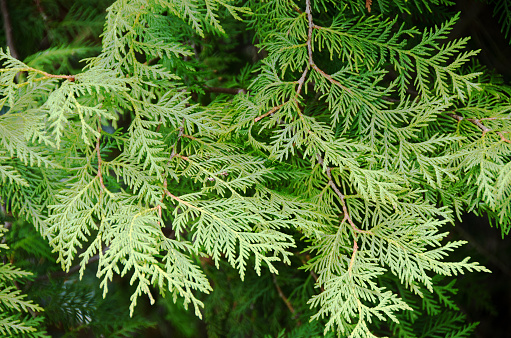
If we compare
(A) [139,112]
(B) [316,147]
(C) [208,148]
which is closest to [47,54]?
(A) [139,112]

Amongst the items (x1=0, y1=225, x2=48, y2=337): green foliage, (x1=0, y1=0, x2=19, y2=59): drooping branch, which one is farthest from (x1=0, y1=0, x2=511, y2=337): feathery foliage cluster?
(x1=0, y1=0, x2=19, y2=59): drooping branch

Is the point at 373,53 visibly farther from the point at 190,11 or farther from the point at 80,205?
the point at 80,205

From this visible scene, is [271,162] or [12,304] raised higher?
[271,162]

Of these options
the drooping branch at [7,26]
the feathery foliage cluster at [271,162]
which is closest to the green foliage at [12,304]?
the feathery foliage cluster at [271,162]

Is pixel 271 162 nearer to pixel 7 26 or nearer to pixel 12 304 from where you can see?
pixel 12 304

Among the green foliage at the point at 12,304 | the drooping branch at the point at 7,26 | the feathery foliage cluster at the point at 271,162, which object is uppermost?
the feathery foliage cluster at the point at 271,162

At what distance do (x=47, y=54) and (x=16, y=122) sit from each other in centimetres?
99

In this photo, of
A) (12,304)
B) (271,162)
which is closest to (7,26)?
(12,304)

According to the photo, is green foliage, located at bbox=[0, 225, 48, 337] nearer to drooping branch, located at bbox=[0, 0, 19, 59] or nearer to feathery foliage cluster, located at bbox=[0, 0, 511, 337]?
feathery foliage cluster, located at bbox=[0, 0, 511, 337]

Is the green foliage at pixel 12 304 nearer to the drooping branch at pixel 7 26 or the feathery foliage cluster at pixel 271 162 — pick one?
the feathery foliage cluster at pixel 271 162

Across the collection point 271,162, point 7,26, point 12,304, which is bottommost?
point 12,304

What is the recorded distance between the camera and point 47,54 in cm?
212

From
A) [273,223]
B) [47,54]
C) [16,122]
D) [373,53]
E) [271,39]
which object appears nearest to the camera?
[273,223]

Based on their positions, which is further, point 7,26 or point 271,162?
point 7,26
